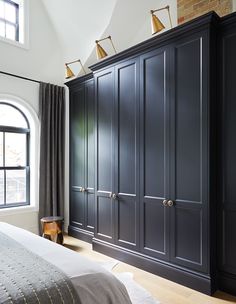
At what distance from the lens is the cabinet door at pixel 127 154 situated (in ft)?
10.1

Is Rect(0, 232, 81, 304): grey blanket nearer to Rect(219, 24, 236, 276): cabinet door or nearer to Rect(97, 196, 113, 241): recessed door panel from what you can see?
Rect(219, 24, 236, 276): cabinet door

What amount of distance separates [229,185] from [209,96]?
885 mm

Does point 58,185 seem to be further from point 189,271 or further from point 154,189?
point 189,271

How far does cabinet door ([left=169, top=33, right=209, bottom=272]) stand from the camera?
2.45 m

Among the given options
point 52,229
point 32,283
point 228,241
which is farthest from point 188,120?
point 52,229

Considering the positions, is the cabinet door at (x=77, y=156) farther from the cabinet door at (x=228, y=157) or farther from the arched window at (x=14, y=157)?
the cabinet door at (x=228, y=157)

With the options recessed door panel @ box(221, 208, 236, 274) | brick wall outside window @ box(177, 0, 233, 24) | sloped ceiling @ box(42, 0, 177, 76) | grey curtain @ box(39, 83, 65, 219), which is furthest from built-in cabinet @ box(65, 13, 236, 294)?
grey curtain @ box(39, 83, 65, 219)

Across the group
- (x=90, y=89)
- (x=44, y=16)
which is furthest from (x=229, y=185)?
(x=44, y=16)

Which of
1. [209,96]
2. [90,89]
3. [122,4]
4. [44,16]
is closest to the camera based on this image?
[209,96]

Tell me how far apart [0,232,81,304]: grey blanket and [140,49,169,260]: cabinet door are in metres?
1.68

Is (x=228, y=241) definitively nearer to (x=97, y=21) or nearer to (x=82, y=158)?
(x=82, y=158)

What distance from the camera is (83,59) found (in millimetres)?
4211

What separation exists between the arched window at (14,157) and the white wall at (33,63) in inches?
10.7

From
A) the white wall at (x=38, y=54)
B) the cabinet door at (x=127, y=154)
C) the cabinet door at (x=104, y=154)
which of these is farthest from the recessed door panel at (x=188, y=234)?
the white wall at (x=38, y=54)
